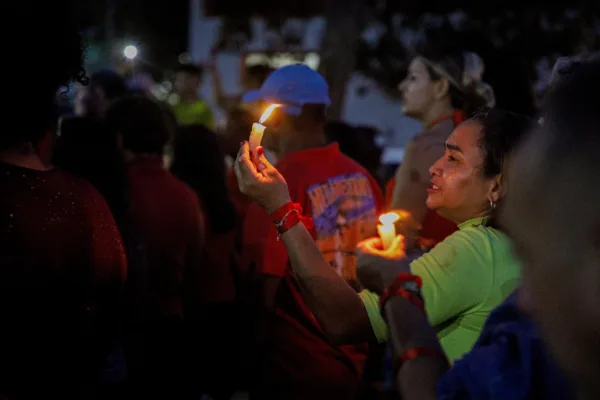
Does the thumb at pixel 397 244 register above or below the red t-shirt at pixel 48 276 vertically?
above

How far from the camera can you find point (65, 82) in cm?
290

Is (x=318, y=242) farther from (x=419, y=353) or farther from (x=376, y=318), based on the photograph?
(x=419, y=353)

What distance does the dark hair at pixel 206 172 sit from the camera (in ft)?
18.7

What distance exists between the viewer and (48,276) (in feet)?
8.68

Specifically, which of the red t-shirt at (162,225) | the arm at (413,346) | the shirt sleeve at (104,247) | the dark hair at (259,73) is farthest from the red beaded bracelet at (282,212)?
the dark hair at (259,73)

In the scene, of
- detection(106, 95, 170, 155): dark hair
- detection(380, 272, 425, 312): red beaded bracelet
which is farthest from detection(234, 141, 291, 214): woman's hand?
detection(106, 95, 170, 155): dark hair

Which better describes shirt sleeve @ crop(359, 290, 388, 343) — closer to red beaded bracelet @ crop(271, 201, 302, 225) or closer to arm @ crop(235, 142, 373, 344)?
arm @ crop(235, 142, 373, 344)

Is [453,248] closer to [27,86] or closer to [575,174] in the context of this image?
[575,174]

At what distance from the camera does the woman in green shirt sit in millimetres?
2516

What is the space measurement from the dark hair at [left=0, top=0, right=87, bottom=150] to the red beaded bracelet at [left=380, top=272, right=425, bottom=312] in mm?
1297

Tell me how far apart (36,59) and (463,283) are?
148 centimetres

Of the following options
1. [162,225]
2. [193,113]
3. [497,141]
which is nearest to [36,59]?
[497,141]

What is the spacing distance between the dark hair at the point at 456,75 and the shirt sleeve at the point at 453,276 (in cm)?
222

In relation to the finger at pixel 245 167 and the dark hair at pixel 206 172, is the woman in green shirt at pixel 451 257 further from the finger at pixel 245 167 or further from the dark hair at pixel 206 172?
the dark hair at pixel 206 172
